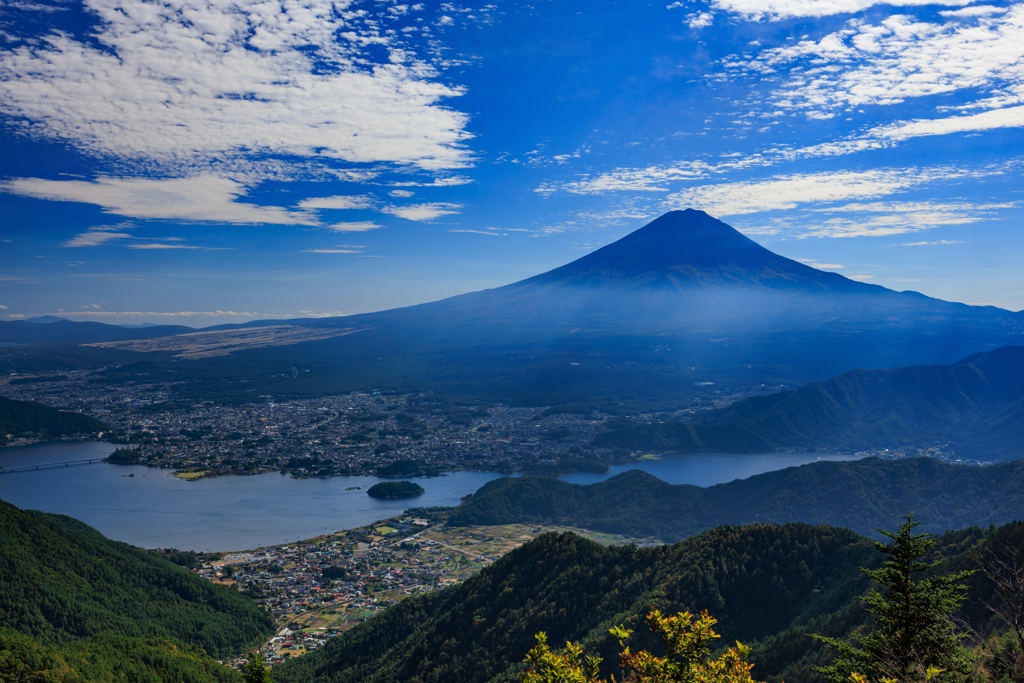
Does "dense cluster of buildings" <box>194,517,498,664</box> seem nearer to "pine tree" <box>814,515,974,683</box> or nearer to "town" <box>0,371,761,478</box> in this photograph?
"town" <box>0,371,761,478</box>

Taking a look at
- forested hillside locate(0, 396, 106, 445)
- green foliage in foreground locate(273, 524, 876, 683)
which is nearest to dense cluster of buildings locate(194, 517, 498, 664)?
green foliage in foreground locate(273, 524, 876, 683)

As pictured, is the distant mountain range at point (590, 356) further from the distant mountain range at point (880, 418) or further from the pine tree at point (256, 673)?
the pine tree at point (256, 673)

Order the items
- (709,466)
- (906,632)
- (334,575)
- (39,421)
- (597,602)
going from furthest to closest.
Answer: (39,421) < (709,466) < (334,575) < (597,602) < (906,632)

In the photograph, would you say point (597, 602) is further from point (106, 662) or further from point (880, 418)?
point (880, 418)

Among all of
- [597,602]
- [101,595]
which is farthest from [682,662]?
[101,595]

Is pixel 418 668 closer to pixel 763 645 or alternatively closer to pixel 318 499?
pixel 763 645

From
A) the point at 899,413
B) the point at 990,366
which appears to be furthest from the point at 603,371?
the point at 990,366
